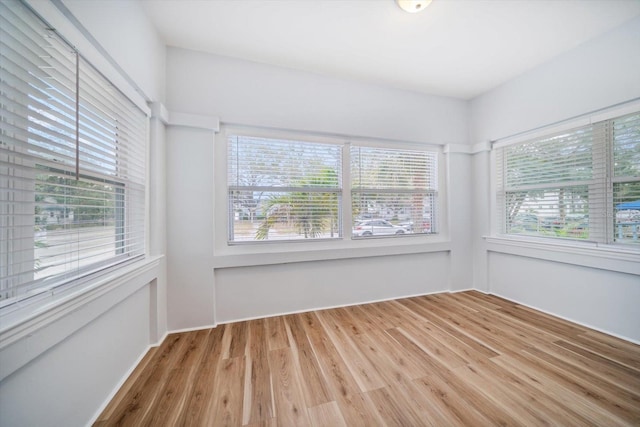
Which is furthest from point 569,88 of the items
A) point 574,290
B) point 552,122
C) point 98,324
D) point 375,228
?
point 98,324

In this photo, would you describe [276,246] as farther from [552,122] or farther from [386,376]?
[552,122]

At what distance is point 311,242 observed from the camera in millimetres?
2635

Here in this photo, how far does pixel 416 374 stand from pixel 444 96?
335cm

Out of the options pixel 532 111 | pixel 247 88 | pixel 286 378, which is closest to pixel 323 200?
pixel 247 88

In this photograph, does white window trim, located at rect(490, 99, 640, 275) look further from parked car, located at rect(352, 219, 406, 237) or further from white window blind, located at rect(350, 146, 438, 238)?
parked car, located at rect(352, 219, 406, 237)

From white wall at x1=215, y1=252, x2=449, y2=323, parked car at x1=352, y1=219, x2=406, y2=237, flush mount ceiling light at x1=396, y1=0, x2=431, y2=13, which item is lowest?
white wall at x1=215, y1=252, x2=449, y2=323

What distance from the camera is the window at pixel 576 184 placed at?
1.99m

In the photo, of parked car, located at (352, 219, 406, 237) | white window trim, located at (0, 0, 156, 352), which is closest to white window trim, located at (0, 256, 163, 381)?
white window trim, located at (0, 0, 156, 352)

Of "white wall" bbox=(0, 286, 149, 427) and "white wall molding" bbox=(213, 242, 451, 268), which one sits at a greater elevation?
"white wall molding" bbox=(213, 242, 451, 268)

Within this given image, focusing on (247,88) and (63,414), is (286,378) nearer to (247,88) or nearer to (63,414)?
(63,414)

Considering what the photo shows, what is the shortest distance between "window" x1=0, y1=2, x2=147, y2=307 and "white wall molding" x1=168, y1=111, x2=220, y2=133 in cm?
56

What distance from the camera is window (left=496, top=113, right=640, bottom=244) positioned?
78.2 inches

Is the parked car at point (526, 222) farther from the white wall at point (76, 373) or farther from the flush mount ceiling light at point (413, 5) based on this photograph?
the white wall at point (76, 373)

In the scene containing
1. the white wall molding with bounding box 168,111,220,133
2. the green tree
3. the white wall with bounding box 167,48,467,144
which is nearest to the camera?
the white wall molding with bounding box 168,111,220,133
